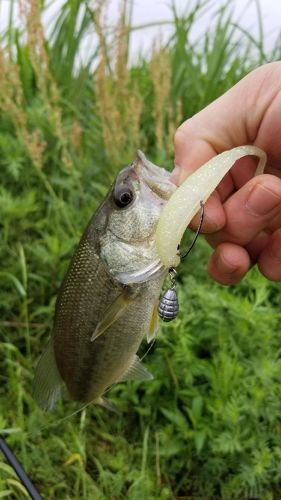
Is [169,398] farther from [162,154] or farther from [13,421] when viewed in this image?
[162,154]

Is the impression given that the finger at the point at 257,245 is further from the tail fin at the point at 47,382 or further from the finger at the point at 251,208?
the tail fin at the point at 47,382

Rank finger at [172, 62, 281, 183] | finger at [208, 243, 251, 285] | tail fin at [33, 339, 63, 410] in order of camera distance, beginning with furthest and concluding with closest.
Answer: tail fin at [33, 339, 63, 410] < finger at [208, 243, 251, 285] < finger at [172, 62, 281, 183]

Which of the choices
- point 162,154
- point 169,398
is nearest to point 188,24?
point 162,154

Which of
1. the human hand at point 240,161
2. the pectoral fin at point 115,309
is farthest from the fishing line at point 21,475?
the human hand at point 240,161

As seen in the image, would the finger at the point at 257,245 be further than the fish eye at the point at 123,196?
Yes

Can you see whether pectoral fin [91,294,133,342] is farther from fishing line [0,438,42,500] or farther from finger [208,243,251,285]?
fishing line [0,438,42,500]

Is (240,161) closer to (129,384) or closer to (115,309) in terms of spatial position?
(115,309)

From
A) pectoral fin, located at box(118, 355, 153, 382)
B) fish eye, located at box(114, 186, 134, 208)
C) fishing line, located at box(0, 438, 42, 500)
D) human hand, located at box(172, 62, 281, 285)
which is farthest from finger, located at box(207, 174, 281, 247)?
fishing line, located at box(0, 438, 42, 500)
